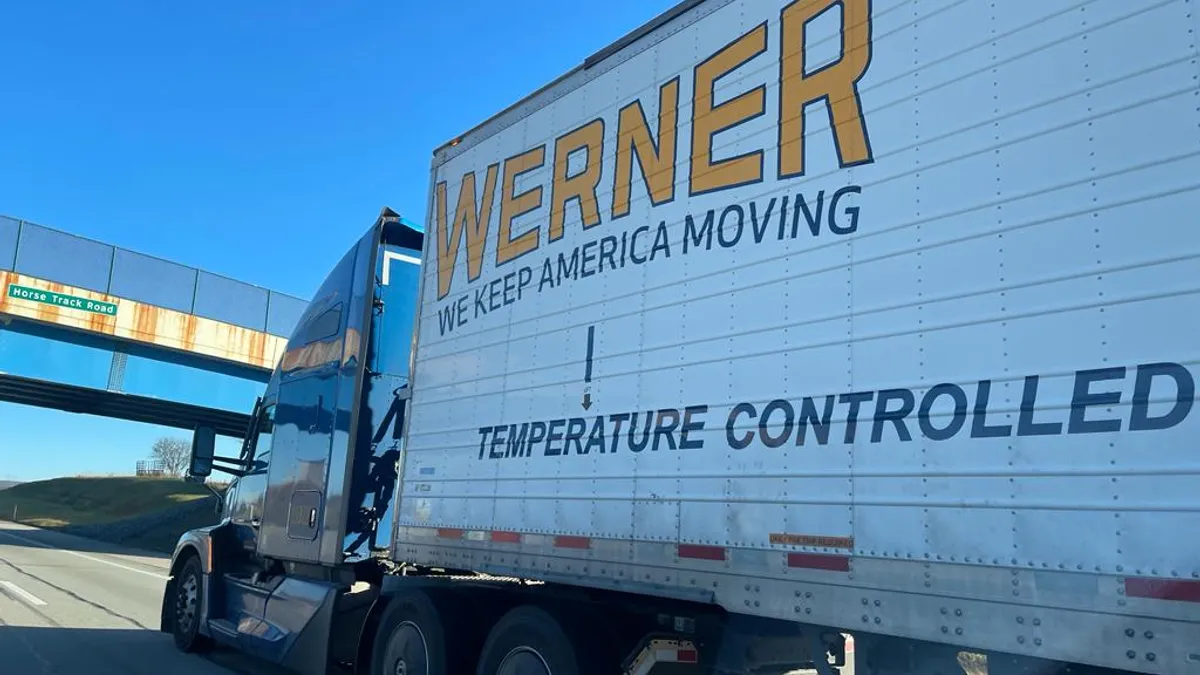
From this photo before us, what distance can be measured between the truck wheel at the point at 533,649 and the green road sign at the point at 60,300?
2010 centimetres

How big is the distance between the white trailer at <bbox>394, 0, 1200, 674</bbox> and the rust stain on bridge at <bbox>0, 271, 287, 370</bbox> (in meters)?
16.4

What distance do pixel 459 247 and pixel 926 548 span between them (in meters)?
3.98

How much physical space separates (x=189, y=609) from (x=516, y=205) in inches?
261

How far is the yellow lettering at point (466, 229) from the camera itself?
596cm

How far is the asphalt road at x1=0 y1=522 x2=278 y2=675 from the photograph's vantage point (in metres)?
8.58

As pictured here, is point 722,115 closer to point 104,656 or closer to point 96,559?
point 104,656

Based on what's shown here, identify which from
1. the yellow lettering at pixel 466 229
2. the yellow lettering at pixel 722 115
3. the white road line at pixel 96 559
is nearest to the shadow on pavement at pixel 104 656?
the yellow lettering at pixel 466 229

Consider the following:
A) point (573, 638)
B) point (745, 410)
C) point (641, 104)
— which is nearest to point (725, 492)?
point (745, 410)

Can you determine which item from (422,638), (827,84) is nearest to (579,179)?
(827,84)

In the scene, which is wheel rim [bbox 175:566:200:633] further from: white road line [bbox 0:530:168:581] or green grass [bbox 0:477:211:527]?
green grass [bbox 0:477:211:527]

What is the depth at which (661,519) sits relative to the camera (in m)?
4.20

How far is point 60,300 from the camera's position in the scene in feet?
69.2

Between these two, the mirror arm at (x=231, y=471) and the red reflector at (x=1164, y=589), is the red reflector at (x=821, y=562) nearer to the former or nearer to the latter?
the red reflector at (x=1164, y=589)

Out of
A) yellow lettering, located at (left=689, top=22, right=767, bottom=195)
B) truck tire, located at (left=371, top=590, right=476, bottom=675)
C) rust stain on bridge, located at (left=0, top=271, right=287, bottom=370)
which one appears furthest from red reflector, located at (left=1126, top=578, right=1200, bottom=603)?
rust stain on bridge, located at (left=0, top=271, right=287, bottom=370)
